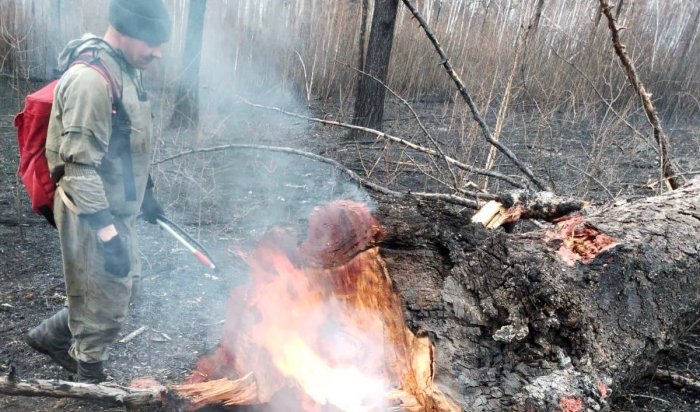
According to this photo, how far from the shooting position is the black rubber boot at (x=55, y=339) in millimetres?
2443

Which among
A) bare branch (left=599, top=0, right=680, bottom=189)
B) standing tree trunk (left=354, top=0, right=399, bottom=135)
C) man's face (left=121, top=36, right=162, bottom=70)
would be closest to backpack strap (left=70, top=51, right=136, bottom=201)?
man's face (left=121, top=36, right=162, bottom=70)

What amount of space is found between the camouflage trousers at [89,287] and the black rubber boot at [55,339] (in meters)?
0.11

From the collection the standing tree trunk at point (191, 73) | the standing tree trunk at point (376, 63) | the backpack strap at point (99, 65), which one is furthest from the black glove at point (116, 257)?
the standing tree trunk at point (376, 63)

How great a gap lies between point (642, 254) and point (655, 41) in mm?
7783

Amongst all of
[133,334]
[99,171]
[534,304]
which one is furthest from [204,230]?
[534,304]

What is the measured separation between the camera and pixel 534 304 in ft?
6.23

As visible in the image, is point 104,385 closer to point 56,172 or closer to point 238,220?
point 56,172

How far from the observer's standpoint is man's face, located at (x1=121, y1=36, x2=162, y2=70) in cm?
214

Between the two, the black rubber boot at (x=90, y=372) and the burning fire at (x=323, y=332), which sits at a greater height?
the burning fire at (x=323, y=332)

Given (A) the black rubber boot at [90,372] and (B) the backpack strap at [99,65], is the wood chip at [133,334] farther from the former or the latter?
(B) the backpack strap at [99,65]

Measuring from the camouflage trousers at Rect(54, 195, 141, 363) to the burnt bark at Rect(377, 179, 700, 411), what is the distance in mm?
1164

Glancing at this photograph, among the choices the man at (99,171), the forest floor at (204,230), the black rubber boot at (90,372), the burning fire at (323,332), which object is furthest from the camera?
the forest floor at (204,230)

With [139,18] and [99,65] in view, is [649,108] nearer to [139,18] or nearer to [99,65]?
[139,18]

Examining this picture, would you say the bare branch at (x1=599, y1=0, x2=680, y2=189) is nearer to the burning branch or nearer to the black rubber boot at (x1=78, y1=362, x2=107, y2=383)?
the burning branch
